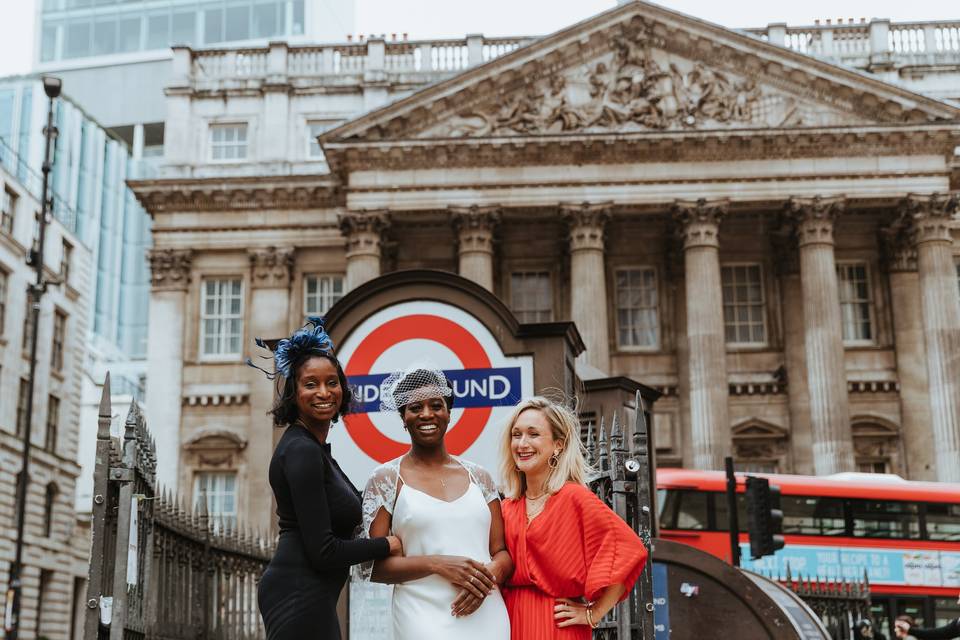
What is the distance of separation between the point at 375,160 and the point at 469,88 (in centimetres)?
353

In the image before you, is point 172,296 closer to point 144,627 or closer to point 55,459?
point 55,459

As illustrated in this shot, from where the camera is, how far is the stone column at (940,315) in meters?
31.7

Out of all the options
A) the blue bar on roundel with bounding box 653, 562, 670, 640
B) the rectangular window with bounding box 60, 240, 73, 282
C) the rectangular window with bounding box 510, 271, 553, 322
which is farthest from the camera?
the rectangular window with bounding box 60, 240, 73, 282

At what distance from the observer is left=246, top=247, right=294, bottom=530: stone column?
35.0 meters

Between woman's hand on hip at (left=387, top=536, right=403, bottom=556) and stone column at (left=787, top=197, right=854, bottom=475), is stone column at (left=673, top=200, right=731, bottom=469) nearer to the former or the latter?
stone column at (left=787, top=197, right=854, bottom=475)

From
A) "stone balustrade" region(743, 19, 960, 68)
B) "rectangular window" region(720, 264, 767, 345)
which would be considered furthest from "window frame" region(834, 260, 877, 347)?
"stone balustrade" region(743, 19, 960, 68)

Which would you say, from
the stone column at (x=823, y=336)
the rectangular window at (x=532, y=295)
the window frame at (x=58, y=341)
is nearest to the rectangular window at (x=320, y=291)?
the rectangular window at (x=532, y=295)

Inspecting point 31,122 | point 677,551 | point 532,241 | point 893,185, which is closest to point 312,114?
point 532,241

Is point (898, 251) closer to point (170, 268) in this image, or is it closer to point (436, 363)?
point (170, 268)

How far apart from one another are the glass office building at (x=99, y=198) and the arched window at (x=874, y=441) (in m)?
48.5

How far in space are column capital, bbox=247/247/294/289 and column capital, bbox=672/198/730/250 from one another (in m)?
12.3

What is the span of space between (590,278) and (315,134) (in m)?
11.8

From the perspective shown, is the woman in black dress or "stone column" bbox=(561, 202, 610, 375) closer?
the woman in black dress

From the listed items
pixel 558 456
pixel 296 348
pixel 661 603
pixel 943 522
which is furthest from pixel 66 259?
pixel 558 456
